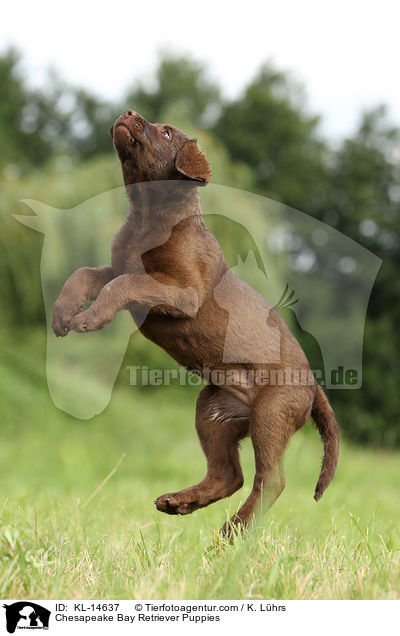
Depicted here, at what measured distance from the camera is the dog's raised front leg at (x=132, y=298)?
7.77ft

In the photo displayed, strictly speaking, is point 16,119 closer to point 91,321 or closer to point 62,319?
point 62,319

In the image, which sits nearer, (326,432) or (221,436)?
(221,436)

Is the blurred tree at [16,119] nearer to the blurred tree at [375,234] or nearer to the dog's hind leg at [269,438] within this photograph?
the blurred tree at [375,234]

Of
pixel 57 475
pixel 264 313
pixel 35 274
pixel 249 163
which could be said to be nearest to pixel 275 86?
pixel 249 163

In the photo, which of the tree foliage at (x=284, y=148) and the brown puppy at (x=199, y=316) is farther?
the tree foliage at (x=284, y=148)

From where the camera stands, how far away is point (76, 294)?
2537mm

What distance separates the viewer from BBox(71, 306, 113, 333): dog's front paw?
7.73 feet

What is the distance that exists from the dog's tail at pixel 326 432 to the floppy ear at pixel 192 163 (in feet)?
3.45

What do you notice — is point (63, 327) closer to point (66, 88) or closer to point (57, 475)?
point (57, 475)

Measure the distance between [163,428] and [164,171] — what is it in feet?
29.5
